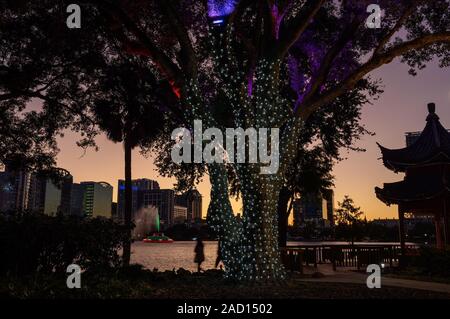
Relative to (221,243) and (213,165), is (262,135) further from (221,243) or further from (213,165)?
(221,243)

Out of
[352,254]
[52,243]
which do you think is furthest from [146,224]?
[52,243]

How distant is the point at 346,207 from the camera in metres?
30.0

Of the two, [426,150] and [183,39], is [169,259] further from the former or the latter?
[183,39]

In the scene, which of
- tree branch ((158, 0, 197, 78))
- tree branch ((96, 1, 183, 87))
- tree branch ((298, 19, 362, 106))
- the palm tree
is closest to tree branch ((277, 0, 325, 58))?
tree branch ((298, 19, 362, 106))

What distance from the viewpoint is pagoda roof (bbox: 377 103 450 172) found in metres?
20.8

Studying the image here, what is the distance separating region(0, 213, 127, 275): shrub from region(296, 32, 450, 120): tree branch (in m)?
6.68

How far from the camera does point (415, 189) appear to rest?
70.0 feet

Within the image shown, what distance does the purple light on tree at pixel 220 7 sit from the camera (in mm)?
12125

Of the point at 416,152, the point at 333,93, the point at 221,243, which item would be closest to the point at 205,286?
the point at 221,243

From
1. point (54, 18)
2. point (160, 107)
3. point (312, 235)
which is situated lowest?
point (312, 235)

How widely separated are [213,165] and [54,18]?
22.6 ft

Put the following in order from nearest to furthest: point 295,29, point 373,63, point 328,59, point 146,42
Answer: point 295,29, point 373,63, point 146,42, point 328,59

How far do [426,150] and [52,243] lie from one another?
18.0 metres
